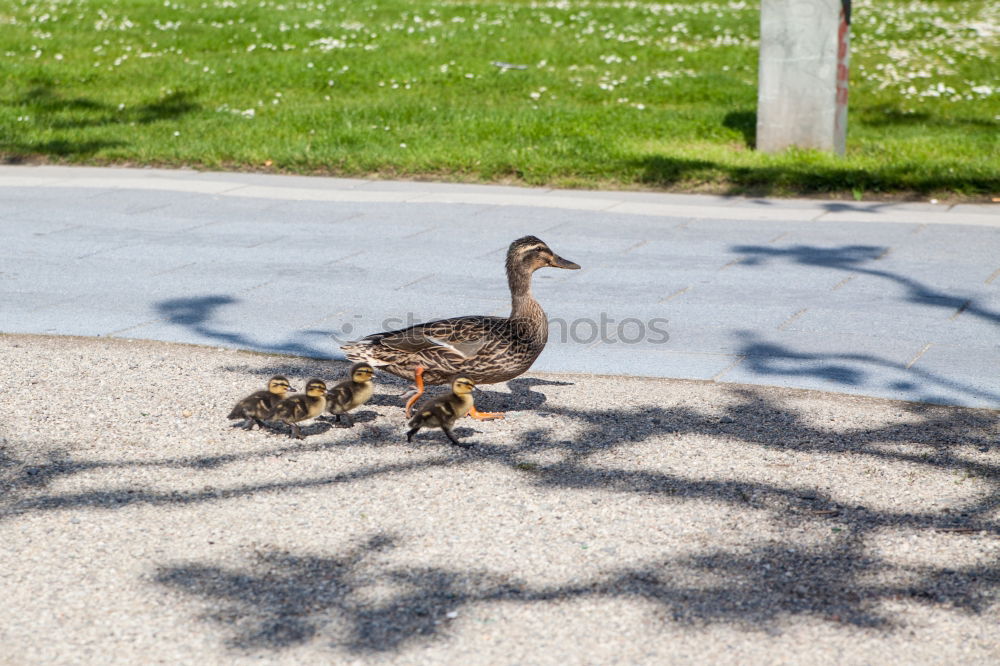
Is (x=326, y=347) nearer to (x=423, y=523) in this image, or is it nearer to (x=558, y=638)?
(x=423, y=523)

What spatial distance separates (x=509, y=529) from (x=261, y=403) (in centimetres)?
173

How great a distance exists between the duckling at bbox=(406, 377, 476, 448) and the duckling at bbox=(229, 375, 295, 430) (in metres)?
0.72

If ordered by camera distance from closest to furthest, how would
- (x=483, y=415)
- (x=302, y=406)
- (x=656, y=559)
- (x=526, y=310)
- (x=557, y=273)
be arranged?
(x=656, y=559) → (x=302, y=406) → (x=483, y=415) → (x=526, y=310) → (x=557, y=273)

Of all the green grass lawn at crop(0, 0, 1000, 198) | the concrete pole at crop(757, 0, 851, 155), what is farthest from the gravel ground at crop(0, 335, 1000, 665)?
the concrete pole at crop(757, 0, 851, 155)

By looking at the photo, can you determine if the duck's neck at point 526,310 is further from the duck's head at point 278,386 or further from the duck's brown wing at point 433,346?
the duck's head at point 278,386

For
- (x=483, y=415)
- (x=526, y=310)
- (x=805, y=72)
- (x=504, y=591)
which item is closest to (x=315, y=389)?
(x=483, y=415)

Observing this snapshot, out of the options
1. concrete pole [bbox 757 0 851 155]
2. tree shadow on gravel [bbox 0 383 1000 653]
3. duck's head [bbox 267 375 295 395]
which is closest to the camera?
tree shadow on gravel [bbox 0 383 1000 653]

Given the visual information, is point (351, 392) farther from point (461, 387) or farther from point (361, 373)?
point (461, 387)

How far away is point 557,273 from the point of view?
10.1 metres

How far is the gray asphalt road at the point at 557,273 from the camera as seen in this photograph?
784 cm

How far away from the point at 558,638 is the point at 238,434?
8.87ft

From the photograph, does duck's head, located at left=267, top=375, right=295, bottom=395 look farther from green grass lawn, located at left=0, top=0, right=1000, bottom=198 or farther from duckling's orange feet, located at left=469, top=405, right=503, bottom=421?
Result: green grass lawn, located at left=0, top=0, right=1000, bottom=198

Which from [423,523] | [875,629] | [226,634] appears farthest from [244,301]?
[875,629]

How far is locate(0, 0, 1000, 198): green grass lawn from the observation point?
1364 centimetres
